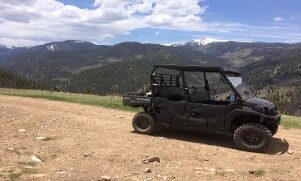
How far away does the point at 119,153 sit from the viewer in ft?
38.3

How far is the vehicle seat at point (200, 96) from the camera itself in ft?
47.8

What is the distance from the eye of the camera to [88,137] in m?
13.7

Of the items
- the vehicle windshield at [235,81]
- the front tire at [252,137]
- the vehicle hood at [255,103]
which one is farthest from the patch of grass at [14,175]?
the vehicle windshield at [235,81]

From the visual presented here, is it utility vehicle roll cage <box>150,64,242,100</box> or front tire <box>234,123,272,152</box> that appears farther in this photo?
utility vehicle roll cage <box>150,64,242,100</box>

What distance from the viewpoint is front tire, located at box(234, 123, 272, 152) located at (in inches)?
504

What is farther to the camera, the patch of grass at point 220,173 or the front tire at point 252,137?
the front tire at point 252,137

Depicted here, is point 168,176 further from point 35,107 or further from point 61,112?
point 35,107

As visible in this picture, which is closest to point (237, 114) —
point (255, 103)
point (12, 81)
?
point (255, 103)

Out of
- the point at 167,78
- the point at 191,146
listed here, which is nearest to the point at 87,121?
the point at 167,78

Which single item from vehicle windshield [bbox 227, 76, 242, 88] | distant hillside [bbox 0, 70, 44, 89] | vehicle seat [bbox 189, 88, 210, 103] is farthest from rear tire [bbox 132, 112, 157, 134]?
distant hillside [bbox 0, 70, 44, 89]

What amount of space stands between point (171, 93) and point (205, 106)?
178 centimetres

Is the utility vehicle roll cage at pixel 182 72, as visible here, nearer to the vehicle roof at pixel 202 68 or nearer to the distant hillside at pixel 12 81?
the vehicle roof at pixel 202 68

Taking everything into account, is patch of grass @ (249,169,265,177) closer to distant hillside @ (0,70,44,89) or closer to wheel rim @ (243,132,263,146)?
wheel rim @ (243,132,263,146)

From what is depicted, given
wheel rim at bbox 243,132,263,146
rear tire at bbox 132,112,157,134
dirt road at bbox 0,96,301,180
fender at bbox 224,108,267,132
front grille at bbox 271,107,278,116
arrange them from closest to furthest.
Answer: dirt road at bbox 0,96,301,180 < wheel rim at bbox 243,132,263,146 < fender at bbox 224,108,267,132 < front grille at bbox 271,107,278,116 < rear tire at bbox 132,112,157,134
